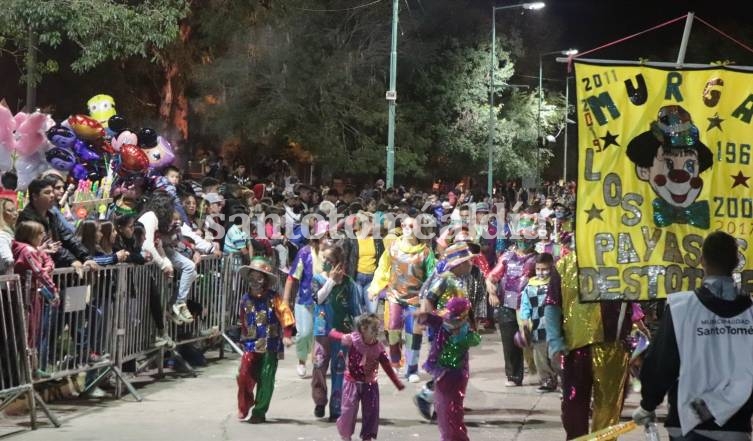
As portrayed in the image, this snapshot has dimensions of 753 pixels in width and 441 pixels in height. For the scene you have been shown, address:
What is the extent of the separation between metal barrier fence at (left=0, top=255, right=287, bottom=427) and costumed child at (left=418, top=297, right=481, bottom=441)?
337 centimetres

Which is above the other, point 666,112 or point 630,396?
point 666,112

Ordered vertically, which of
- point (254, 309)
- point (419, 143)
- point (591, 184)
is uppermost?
point (419, 143)

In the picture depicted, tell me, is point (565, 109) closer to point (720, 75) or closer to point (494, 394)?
point (494, 394)

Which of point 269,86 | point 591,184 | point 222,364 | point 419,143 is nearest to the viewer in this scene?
point 591,184

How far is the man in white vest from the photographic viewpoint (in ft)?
16.1

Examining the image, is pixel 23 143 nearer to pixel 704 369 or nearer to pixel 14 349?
pixel 14 349

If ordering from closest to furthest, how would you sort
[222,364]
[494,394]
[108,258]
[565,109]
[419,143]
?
[108,258] < [494,394] < [222,364] < [419,143] < [565,109]

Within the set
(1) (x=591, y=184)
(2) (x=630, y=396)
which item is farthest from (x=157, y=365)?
(1) (x=591, y=184)

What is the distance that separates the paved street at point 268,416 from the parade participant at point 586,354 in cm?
201

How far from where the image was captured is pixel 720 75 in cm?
661

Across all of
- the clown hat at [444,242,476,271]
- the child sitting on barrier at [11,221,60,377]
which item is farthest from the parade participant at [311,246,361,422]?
the child sitting on barrier at [11,221,60,377]

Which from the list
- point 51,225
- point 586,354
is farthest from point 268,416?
point 586,354

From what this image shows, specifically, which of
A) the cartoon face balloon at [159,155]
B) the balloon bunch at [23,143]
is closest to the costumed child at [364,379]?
the cartoon face balloon at [159,155]

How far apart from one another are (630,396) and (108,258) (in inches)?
233
